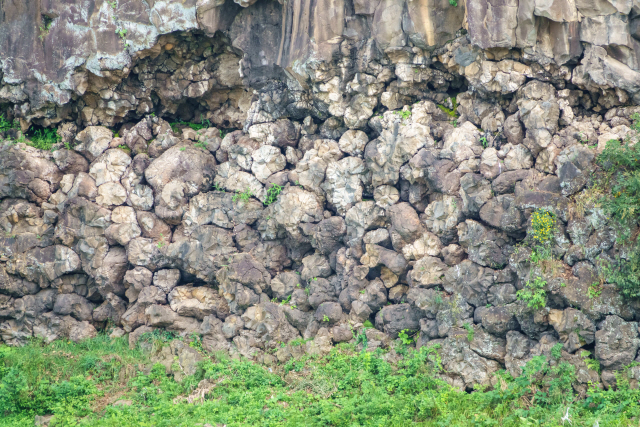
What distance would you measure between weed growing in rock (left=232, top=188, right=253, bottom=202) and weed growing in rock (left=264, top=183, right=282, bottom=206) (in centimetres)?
45

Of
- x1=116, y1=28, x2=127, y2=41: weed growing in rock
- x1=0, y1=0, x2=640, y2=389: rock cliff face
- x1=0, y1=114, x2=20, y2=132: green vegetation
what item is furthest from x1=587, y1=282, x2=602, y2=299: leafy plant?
x1=0, y1=114, x2=20, y2=132: green vegetation

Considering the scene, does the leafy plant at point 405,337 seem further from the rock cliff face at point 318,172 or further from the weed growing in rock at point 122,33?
the weed growing in rock at point 122,33

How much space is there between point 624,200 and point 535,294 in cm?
208

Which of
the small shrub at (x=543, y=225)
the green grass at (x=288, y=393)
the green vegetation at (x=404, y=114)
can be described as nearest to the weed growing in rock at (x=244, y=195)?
the green grass at (x=288, y=393)

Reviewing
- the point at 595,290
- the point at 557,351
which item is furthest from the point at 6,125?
the point at 595,290

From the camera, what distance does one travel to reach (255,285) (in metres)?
14.5

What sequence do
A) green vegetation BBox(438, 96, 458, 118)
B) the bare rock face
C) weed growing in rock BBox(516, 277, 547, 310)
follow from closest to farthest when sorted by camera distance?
the bare rock face
weed growing in rock BBox(516, 277, 547, 310)
green vegetation BBox(438, 96, 458, 118)

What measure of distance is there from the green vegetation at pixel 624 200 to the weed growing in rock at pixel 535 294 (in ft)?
3.48

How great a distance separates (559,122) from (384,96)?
11.9 feet

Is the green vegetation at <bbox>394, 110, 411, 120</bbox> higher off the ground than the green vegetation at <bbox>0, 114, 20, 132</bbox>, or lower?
Result: higher

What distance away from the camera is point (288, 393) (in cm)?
1223

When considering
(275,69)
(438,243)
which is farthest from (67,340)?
(438,243)

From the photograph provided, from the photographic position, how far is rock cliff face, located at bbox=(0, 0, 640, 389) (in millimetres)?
11594

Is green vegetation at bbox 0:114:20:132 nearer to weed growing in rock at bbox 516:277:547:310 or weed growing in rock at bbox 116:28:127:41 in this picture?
weed growing in rock at bbox 116:28:127:41
